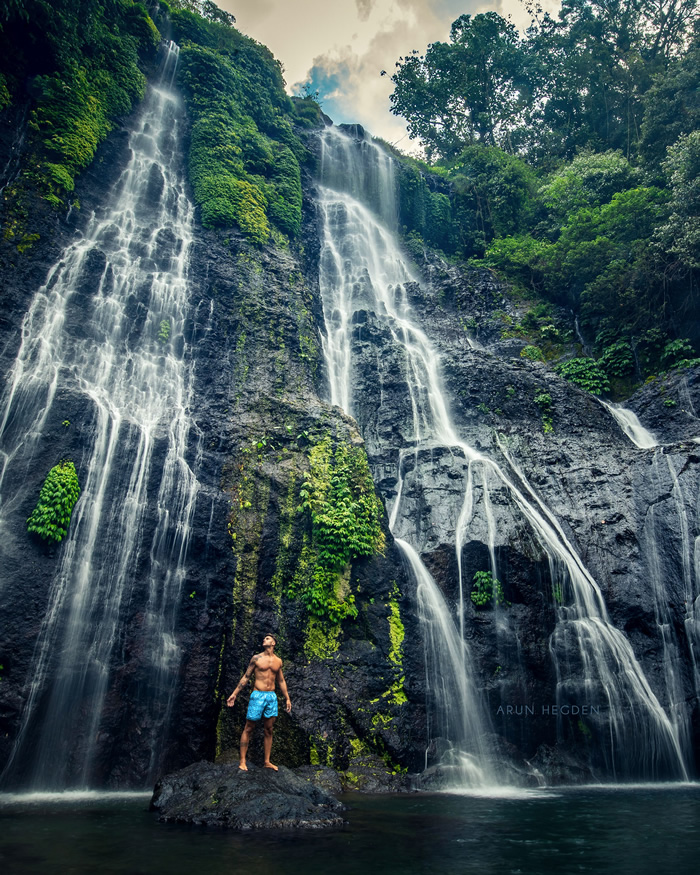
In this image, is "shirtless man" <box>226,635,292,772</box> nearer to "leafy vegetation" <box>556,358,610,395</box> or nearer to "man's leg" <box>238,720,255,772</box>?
"man's leg" <box>238,720,255,772</box>

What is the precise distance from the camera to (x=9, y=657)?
26.0 feet

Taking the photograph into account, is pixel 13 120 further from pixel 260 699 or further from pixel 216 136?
pixel 260 699

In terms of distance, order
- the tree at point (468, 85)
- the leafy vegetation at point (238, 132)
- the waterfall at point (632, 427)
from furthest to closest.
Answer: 1. the tree at point (468, 85)
2. the leafy vegetation at point (238, 132)
3. the waterfall at point (632, 427)

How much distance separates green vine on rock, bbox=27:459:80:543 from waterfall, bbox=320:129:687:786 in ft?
22.5

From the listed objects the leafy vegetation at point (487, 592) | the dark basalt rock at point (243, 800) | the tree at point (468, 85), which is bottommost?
the dark basalt rock at point (243, 800)

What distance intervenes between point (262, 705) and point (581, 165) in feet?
83.5

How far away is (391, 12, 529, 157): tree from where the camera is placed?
29219 millimetres

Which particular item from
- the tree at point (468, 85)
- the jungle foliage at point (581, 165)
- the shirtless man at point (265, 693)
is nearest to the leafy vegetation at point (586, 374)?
the jungle foliage at point (581, 165)

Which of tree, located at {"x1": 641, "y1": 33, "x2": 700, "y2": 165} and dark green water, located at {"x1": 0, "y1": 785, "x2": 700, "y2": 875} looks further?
tree, located at {"x1": 641, "y1": 33, "x2": 700, "y2": 165}

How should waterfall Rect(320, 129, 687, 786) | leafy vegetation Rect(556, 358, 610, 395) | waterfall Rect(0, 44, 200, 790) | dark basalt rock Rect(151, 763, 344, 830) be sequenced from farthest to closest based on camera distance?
1. leafy vegetation Rect(556, 358, 610, 395)
2. waterfall Rect(320, 129, 687, 786)
3. waterfall Rect(0, 44, 200, 790)
4. dark basalt rock Rect(151, 763, 344, 830)

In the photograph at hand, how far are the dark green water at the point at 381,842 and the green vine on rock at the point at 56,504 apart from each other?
3.97 meters

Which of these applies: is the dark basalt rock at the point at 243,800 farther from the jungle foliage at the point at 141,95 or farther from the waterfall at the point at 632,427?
the jungle foliage at the point at 141,95

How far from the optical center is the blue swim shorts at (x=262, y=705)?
662 centimetres

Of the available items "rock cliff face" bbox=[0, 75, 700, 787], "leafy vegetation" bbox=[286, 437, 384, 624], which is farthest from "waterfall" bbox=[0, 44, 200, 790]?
"leafy vegetation" bbox=[286, 437, 384, 624]
